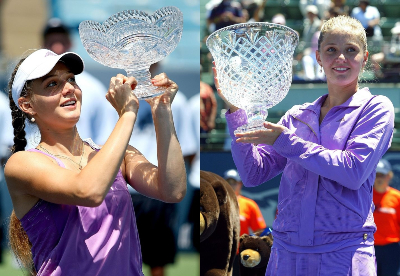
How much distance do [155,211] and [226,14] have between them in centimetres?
273

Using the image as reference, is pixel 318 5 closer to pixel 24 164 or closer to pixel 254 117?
pixel 254 117

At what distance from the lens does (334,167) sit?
1.58 metres

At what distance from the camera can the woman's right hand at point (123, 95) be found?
5.19ft

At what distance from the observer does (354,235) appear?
1.65m

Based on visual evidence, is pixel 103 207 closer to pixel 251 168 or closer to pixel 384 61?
pixel 251 168

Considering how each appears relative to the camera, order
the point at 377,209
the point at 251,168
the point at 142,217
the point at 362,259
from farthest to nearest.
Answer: the point at 142,217, the point at 377,209, the point at 251,168, the point at 362,259

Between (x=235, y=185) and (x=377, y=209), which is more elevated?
(x=235, y=185)

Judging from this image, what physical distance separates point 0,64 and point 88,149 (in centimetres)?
421

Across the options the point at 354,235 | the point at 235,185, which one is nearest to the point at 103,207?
the point at 354,235

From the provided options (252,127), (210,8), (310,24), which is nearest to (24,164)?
(252,127)

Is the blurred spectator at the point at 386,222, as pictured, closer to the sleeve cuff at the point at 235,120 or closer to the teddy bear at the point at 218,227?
the teddy bear at the point at 218,227

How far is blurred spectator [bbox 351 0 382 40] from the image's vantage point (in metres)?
6.03

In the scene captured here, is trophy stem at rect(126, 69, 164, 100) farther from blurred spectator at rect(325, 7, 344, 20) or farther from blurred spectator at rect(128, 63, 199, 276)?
blurred spectator at rect(325, 7, 344, 20)

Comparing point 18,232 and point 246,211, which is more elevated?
point 18,232
